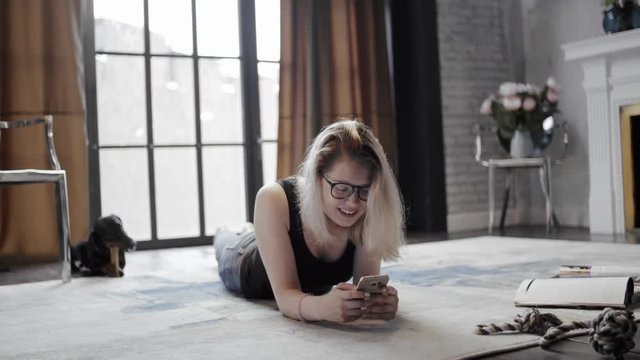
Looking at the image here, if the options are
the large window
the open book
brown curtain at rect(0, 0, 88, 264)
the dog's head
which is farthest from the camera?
the large window

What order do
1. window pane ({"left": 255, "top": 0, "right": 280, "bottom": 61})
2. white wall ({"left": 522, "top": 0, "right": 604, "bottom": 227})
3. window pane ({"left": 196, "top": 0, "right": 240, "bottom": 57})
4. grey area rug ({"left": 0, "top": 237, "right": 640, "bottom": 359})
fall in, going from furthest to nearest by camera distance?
white wall ({"left": 522, "top": 0, "right": 604, "bottom": 227}) → window pane ({"left": 255, "top": 0, "right": 280, "bottom": 61}) → window pane ({"left": 196, "top": 0, "right": 240, "bottom": 57}) → grey area rug ({"left": 0, "top": 237, "right": 640, "bottom": 359})

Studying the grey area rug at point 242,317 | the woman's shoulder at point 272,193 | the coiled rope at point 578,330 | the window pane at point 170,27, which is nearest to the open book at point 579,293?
the grey area rug at point 242,317

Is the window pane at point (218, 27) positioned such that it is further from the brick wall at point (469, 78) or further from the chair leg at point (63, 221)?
the chair leg at point (63, 221)

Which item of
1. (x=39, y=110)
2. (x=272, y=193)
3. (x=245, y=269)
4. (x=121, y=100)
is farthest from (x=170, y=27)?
(x=272, y=193)

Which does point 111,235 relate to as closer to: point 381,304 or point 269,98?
point 381,304

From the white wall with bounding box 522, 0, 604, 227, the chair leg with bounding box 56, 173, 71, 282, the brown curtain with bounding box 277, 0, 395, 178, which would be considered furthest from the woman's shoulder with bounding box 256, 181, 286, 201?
the white wall with bounding box 522, 0, 604, 227

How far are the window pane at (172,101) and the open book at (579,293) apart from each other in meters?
3.09

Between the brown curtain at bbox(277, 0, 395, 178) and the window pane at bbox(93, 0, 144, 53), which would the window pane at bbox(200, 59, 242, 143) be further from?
the window pane at bbox(93, 0, 144, 53)

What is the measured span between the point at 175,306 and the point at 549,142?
3497 mm

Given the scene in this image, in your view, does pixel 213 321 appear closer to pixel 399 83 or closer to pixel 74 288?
pixel 74 288

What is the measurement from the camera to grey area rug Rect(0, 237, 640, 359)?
1.63m

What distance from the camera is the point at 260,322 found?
6.41 feet

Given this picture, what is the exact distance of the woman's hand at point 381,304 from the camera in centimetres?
178

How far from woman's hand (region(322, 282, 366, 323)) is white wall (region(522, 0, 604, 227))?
3.80 m
